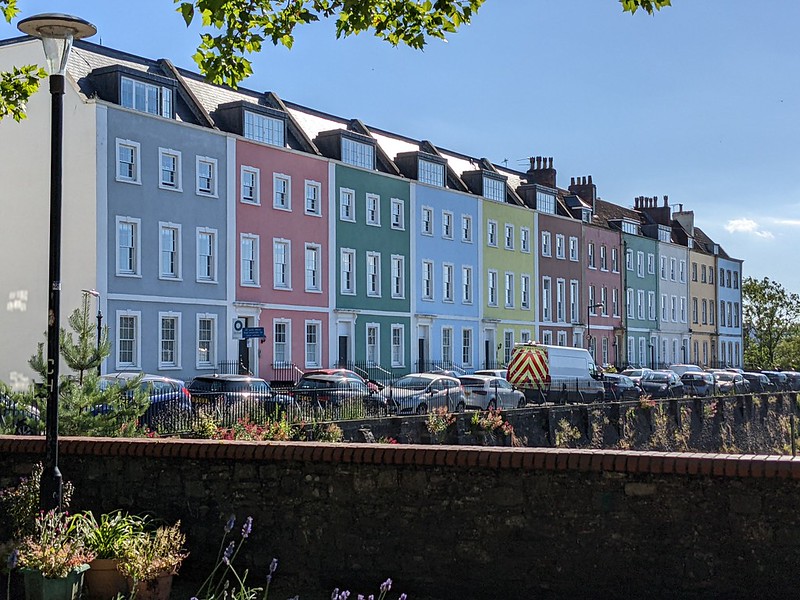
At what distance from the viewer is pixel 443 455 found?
10.7m

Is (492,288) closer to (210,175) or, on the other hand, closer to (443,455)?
(210,175)

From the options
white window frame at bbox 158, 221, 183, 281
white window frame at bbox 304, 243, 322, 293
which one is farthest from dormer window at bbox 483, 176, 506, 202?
white window frame at bbox 158, 221, 183, 281

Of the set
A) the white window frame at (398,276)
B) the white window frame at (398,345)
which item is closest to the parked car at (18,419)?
the white window frame at (398,345)

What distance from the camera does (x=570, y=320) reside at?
67000 mm

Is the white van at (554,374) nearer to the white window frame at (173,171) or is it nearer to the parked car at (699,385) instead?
the parked car at (699,385)

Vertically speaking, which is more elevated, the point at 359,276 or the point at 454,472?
the point at 359,276

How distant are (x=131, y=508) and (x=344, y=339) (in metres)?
36.5

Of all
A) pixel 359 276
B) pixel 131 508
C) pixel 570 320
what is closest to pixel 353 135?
pixel 359 276

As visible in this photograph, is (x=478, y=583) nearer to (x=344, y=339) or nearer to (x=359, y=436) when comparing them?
(x=359, y=436)

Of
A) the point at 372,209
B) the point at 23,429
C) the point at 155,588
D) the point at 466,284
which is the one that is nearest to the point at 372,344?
the point at 372,209

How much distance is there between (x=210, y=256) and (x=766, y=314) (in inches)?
2617

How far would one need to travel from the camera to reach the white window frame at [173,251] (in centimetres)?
3953

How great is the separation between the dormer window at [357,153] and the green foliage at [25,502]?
3751 cm

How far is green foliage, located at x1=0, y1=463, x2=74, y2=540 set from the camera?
11.5 metres
